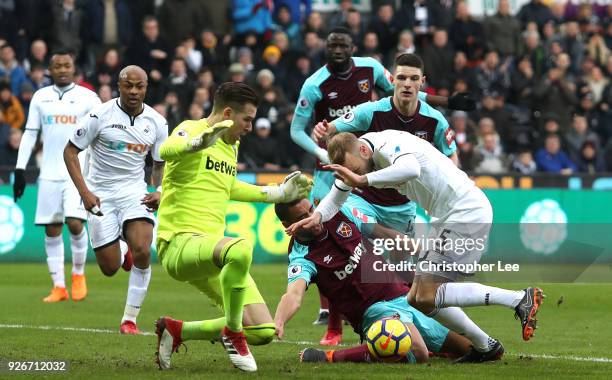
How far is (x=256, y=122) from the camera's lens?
2133cm

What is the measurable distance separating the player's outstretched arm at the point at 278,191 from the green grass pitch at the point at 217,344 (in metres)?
1.21

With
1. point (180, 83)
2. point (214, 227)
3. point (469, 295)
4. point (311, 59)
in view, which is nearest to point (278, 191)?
point (214, 227)

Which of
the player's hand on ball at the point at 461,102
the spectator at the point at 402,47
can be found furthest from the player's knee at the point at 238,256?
the spectator at the point at 402,47

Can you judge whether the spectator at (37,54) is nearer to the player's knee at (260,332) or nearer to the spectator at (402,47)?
the spectator at (402,47)

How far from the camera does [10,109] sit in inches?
801

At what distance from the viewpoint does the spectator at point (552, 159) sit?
22219 mm

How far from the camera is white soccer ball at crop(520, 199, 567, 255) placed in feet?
63.2

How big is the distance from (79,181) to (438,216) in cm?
369

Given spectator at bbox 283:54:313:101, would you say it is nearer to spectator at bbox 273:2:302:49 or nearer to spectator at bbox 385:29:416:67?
spectator at bbox 273:2:302:49

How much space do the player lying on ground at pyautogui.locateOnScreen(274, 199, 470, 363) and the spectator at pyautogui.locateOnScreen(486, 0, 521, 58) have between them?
16554 mm

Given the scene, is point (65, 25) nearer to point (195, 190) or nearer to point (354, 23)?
point (354, 23)

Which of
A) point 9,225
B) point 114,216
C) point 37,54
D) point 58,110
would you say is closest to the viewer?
point 114,216

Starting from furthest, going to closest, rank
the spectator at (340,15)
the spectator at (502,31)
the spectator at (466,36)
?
the spectator at (502,31)
the spectator at (466,36)
the spectator at (340,15)

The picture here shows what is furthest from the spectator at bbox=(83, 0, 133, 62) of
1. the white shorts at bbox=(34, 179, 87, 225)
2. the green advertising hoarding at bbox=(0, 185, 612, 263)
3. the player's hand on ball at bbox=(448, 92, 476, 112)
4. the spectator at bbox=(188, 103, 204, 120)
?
the player's hand on ball at bbox=(448, 92, 476, 112)
